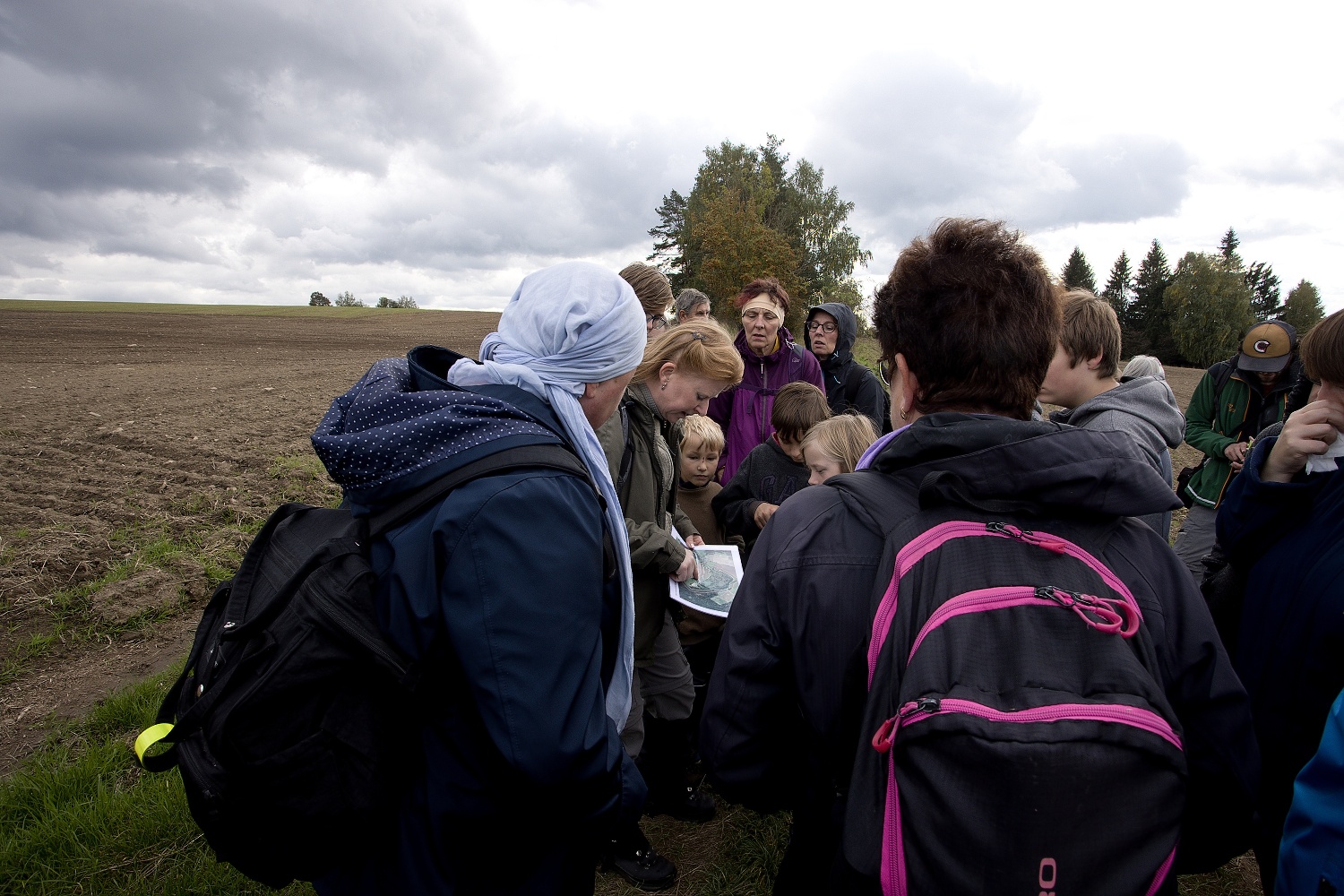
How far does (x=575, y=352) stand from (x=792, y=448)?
87.9 inches

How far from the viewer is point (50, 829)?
2801 millimetres

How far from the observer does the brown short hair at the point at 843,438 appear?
3316 millimetres

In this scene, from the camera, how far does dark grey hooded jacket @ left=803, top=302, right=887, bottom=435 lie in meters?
5.41

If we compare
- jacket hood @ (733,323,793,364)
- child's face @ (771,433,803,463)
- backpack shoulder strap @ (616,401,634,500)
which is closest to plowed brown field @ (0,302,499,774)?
backpack shoulder strap @ (616,401,634,500)

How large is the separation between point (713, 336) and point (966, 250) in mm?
1620

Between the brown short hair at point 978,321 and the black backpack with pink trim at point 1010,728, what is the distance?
238mm

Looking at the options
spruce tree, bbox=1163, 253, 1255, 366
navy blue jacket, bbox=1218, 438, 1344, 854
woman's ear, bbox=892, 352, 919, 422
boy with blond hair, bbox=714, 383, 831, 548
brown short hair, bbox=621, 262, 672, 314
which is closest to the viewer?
woman's ear, bbox=892, 352, 919, 422

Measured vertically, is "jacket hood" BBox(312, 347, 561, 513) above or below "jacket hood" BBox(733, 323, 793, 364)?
below

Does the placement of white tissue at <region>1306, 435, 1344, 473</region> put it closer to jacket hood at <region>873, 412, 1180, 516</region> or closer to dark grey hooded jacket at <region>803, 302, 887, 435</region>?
jacket hood at <region>873, 412, 1180, 516</region>

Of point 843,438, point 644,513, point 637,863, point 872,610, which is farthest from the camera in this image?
point 843,438

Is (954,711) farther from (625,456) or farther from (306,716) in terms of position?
(625,456)

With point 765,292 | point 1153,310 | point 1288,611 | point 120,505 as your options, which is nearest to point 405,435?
point 1288,611

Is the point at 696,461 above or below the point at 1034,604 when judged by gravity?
below

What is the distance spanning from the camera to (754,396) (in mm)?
4840
